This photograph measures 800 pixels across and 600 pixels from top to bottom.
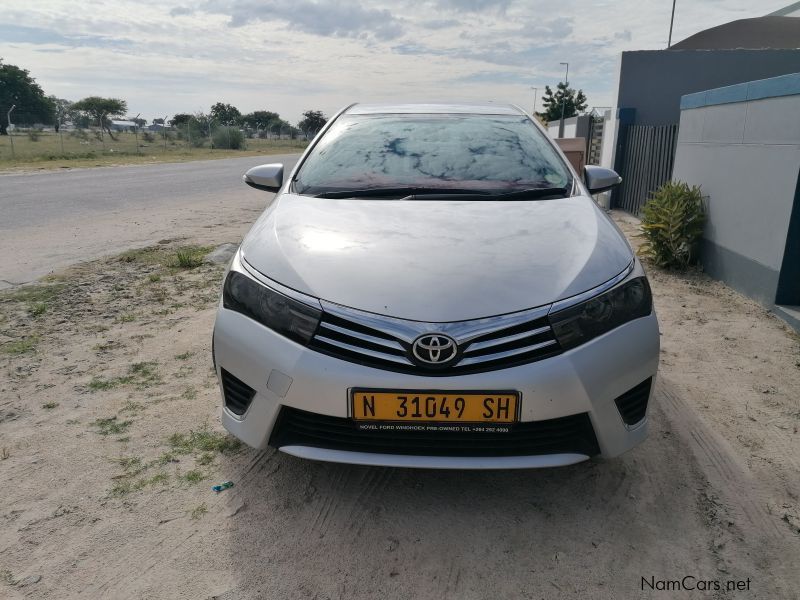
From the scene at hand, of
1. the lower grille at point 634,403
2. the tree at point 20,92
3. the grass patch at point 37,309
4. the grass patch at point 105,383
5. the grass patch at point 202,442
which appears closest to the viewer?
the lower grille at point 634,403

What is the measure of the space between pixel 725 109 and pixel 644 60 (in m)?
8.64

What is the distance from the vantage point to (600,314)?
237 centimetres

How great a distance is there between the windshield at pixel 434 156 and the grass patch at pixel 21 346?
2244mm

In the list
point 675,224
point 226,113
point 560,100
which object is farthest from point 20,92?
point 675,224

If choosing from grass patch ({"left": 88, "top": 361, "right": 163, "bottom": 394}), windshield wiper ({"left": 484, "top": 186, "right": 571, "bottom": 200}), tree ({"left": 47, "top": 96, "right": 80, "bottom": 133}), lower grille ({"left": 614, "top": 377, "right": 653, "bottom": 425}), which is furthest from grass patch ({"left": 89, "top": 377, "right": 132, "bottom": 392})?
tree ({"left": 47, "top": 96, "right": 80, "bottom": 133})

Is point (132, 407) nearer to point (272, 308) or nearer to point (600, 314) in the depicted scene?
point (272, 308)

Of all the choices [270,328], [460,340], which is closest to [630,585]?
[460,340]

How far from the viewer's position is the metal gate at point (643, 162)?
9414mm

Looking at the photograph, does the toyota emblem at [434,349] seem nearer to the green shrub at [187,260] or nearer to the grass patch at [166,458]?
the grass patch at [166,458]

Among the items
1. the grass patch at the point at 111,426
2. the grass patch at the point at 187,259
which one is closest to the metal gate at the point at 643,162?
the grass patch at the point at 187,259

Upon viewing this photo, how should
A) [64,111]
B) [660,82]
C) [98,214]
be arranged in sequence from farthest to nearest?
[64,111] → [660,82] → [98,214]

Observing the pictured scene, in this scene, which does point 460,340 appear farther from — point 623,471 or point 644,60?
point 644,60

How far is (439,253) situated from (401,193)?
793 mm

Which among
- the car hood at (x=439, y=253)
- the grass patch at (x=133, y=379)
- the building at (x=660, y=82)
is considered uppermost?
the building at (x=660, y=82)
